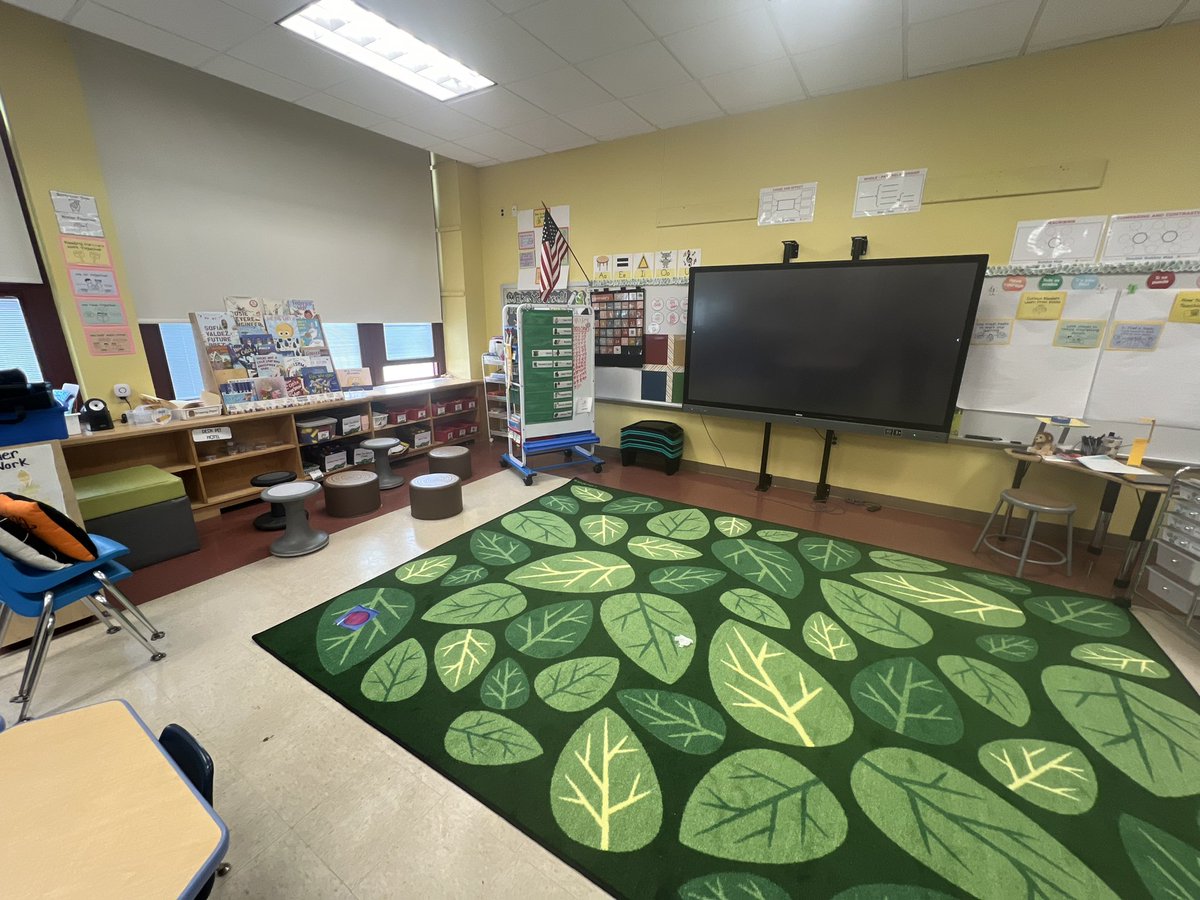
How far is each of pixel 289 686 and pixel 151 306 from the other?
319 cm

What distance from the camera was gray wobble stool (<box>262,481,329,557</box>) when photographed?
10.1 feet

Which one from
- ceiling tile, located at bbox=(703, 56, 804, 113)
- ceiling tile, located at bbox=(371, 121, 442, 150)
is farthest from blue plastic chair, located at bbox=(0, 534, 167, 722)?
ceiling tile, located at bbox=(703, 56, 804, 113)

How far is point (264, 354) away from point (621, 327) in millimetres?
3321

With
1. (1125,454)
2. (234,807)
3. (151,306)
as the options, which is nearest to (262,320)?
(151,306)

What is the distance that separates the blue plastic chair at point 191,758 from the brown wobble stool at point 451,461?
Result: 326 centimetres

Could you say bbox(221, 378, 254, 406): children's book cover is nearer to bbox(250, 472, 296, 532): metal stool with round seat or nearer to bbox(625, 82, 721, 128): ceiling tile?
bbox(250, 472, 296, 532): metal stool with round seat

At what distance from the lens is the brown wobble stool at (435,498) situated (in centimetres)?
366

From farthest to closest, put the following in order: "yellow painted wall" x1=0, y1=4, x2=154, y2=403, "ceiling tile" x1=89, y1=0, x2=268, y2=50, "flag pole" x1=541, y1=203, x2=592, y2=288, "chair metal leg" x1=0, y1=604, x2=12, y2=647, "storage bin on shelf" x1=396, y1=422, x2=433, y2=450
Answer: "storage bin on shelf" x1=396, y1=422, x2=433, y2=450 → "flag pole" x1=541, y1=203, x2=592, y2=288 → "yellow painted wall" x1=0, y1=4, x2=154, y2=403 → "ceiling tile" x1=89, y1=0, x2=268, y2=50 → "chair metal leg" x1=0, y1=604, x2=12, y2=647

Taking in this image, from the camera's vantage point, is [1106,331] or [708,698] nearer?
[708,698]

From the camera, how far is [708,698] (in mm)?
1998

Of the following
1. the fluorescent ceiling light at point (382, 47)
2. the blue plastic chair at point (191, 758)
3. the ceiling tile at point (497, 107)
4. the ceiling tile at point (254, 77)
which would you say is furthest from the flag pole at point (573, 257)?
the blue plastic chair at point (191, 758)

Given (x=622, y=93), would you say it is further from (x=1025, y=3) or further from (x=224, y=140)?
(x=224, y=140)

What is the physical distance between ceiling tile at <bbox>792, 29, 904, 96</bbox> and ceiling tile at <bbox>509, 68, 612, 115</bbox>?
1424 millimetres

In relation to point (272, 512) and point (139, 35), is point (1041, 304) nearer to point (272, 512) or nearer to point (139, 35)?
point (272, 512)
